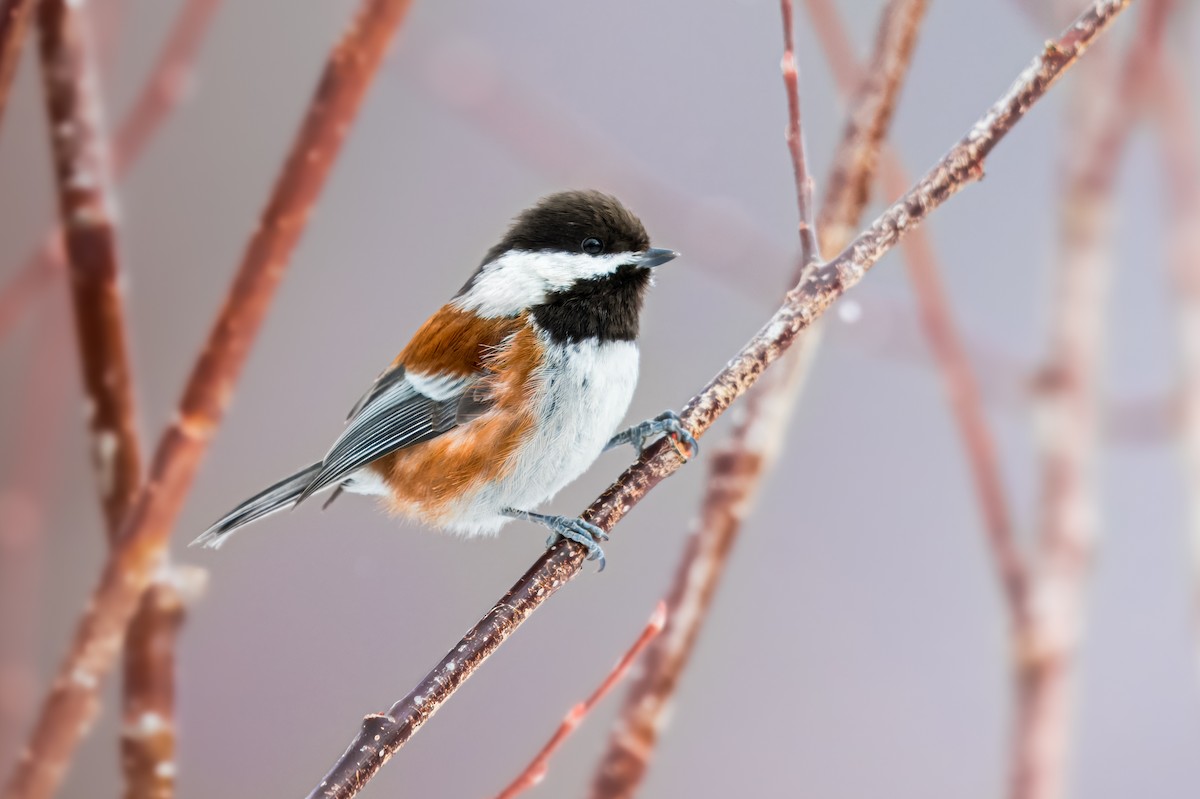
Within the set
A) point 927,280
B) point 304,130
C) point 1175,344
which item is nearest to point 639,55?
point 927,280

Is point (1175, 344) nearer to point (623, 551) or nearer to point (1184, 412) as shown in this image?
point (1184, 412)

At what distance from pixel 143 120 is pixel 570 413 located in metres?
0.45

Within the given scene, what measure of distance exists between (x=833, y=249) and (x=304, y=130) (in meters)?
0.35

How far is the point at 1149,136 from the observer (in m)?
1.02

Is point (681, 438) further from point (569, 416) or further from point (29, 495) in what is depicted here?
point (29, 495)

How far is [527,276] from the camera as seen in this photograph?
2.36ft

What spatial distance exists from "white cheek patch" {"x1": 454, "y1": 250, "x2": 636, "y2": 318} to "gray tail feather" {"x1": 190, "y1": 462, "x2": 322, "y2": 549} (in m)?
0.17

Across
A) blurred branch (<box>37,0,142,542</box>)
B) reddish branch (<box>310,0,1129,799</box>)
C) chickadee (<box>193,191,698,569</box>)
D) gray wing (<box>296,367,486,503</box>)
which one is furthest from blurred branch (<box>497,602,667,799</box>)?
blurred branch (<box>37,0,142,542</box>)

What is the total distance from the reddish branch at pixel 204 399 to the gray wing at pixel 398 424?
0.30ft

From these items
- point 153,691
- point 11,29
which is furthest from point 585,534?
point 11,29

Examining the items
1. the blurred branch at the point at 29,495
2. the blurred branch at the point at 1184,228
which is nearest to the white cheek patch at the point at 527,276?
the blurred branch at the point at 29,495

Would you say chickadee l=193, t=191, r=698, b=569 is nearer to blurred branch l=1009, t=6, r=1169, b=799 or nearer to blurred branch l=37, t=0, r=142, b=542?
blurred branch l=37, t=0, r=142, b=542

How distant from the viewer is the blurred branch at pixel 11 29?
2.10 ft

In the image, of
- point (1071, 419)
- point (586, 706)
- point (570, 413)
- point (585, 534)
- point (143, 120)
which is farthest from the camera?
point (1071, 419)
